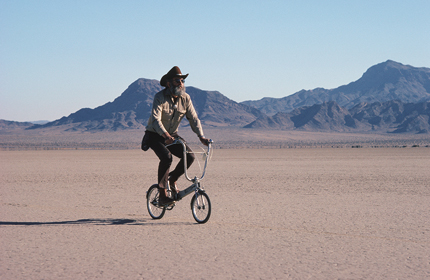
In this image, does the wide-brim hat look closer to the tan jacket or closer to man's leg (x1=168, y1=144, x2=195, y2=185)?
the tan jacket

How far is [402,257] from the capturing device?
5.43 metres

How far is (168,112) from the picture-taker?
24.0 ft

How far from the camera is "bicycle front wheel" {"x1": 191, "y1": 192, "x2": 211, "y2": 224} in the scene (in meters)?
7.38

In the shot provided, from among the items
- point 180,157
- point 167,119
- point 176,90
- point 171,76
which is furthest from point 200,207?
point 171,76

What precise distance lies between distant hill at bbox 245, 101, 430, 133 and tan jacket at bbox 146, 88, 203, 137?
5385 inches

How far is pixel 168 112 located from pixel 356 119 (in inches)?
6158

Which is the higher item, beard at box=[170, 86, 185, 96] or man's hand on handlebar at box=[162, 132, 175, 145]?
beard at box=[170, 86, 185, 96]

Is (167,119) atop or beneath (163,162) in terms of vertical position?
atop

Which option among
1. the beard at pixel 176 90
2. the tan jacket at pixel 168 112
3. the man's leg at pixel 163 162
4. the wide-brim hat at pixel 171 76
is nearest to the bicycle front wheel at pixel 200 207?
the man's leg at pixel 163 162

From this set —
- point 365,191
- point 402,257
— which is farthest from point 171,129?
point 365,191

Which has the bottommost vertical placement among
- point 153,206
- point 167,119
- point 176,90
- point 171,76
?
point 153,206

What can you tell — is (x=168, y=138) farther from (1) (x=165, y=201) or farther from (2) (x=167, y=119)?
(1) (x=165, y=201)

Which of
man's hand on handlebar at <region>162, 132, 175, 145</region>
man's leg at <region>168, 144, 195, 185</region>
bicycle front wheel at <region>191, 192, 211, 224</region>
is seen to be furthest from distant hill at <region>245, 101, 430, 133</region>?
man's hand on handlebar at <region>162, 132, 175, 145</region>

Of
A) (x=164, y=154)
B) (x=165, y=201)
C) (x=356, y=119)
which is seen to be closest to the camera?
(x=164, y=154)
